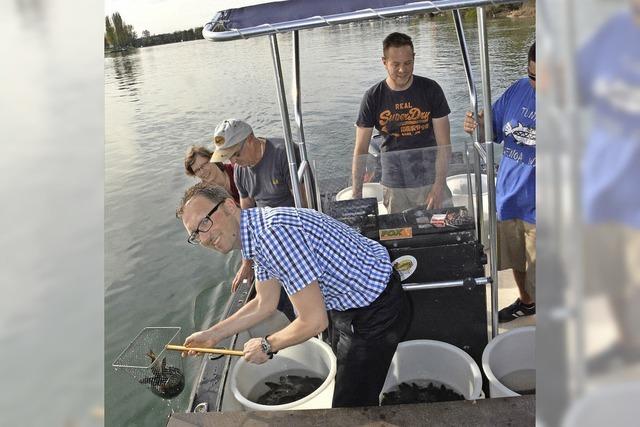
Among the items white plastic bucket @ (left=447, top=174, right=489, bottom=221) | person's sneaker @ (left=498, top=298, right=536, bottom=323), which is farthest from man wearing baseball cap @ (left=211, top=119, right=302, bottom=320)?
person's sneaker @ (left=498, top=298, right=536, bottom=323)

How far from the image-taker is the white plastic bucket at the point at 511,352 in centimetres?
226

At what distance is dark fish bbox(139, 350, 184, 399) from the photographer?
8.46 feet

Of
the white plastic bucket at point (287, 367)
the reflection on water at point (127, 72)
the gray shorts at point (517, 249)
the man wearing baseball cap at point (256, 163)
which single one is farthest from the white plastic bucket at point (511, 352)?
the reflection on water at point (127, 72)

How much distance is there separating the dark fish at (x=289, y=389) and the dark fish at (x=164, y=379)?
1.71ft

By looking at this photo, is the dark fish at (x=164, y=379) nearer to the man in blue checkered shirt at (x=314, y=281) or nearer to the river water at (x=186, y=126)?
the man in blue checkered shirt at (x=314, y=281)

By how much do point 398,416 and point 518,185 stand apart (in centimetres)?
135

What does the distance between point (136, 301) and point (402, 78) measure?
17.0 ft

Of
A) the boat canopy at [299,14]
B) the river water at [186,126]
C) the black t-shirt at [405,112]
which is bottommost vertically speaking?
the river water at [186,126]

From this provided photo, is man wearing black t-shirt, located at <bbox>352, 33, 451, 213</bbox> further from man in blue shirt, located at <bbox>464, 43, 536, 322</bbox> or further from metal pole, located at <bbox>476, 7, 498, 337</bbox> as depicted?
metal pole, located at <bbox>476, 7, 498, 337</bbox>

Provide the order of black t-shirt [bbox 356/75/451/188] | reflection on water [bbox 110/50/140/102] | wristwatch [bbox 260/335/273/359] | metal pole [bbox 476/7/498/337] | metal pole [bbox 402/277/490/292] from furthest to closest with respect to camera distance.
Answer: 1. reflection on water [bbox 110/50/140/102]
2. black t-shirt [bbox 356/75/451/188]
3. metal pole [bbox 402/277/490/292]
4. metal pole [bbox 476/7/498/337]
5. wristwatch [bbox 260/335/273/359]

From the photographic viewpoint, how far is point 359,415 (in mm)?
1612

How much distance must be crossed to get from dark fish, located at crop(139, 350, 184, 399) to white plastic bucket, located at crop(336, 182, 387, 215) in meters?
1.21
